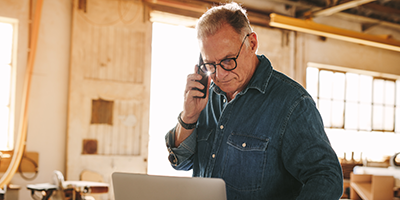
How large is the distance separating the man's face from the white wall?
3.84 metres

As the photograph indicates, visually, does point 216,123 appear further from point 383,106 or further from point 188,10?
point 383,106

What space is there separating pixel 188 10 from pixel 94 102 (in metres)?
2.17

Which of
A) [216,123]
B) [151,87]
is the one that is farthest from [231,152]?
[151,87]

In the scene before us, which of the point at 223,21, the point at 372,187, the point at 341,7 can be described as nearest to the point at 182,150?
the point at 223,21

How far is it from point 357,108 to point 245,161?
281 inches

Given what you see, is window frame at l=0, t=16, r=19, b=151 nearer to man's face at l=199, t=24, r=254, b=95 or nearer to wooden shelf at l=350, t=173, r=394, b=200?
man's face at l=199, t=24, r=254, b=95

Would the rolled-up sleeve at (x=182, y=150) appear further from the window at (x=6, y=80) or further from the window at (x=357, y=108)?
the window at (x=357, y=108)

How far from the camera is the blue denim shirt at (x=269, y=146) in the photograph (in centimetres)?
114

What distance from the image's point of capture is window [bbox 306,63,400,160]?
23.6 feet

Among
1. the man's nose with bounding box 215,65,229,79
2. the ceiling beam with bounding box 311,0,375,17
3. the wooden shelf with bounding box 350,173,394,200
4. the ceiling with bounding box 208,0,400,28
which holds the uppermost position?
the ceiling with bounding box 208,0,400,28

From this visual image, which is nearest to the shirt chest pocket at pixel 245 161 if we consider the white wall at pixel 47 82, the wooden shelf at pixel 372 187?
the wooden shelf at pixel 372 187

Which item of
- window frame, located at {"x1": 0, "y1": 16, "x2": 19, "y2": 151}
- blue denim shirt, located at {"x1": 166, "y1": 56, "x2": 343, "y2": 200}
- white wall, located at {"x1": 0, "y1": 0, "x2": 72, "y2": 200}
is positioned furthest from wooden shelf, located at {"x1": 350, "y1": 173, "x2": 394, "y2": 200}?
window frame, located at {"x1": 0, "y1": 16, "x2": 19, "y2": 151}

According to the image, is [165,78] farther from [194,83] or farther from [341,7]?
[194,83]

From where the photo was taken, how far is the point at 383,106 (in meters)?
8.02
